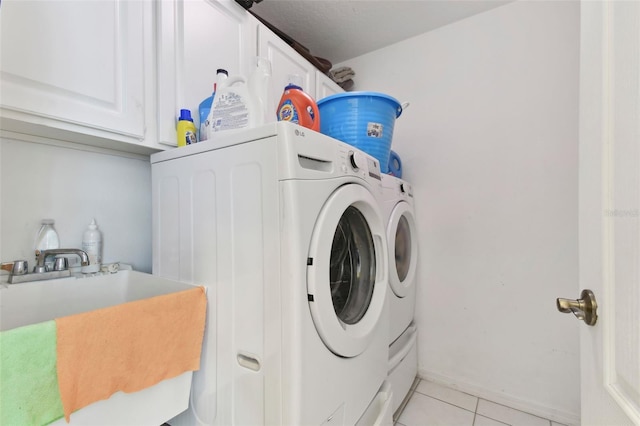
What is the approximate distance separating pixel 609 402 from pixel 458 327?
5.07 ft

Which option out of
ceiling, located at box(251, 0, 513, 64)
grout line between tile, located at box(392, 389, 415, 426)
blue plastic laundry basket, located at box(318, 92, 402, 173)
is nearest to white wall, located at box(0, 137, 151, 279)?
blue plastic laundry basket, located at box(318, 92, 402, 173)

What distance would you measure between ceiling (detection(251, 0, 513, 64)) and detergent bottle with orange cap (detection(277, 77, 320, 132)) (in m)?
1.06

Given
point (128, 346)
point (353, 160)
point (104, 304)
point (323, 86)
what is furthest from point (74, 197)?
point (323, 86)

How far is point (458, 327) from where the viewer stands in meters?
1.90

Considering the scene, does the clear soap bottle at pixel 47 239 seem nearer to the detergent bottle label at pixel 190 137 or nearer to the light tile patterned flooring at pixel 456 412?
the detergent bottle label at pixel 190 137

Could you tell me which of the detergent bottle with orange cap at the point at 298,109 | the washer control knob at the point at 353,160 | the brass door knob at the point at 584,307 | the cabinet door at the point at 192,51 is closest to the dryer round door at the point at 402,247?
the washer control knob at the point at 353,160

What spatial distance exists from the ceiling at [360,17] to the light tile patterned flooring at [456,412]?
260cm

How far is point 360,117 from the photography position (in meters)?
1.29

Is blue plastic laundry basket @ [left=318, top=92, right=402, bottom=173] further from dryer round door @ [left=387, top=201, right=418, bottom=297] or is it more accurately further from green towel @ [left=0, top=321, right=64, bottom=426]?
green towel @ [left=0, top=321, right=64, bottom=426]

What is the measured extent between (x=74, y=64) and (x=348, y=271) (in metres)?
1.27

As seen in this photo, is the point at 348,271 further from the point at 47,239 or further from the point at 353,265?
the point at 47,239

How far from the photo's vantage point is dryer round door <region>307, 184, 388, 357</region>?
0.83 meters

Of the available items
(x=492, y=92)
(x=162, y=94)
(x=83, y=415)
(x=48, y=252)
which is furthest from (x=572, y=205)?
(x=48, y=252)

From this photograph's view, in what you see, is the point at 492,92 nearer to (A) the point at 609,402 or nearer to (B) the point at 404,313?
(B) the point at 404,313
